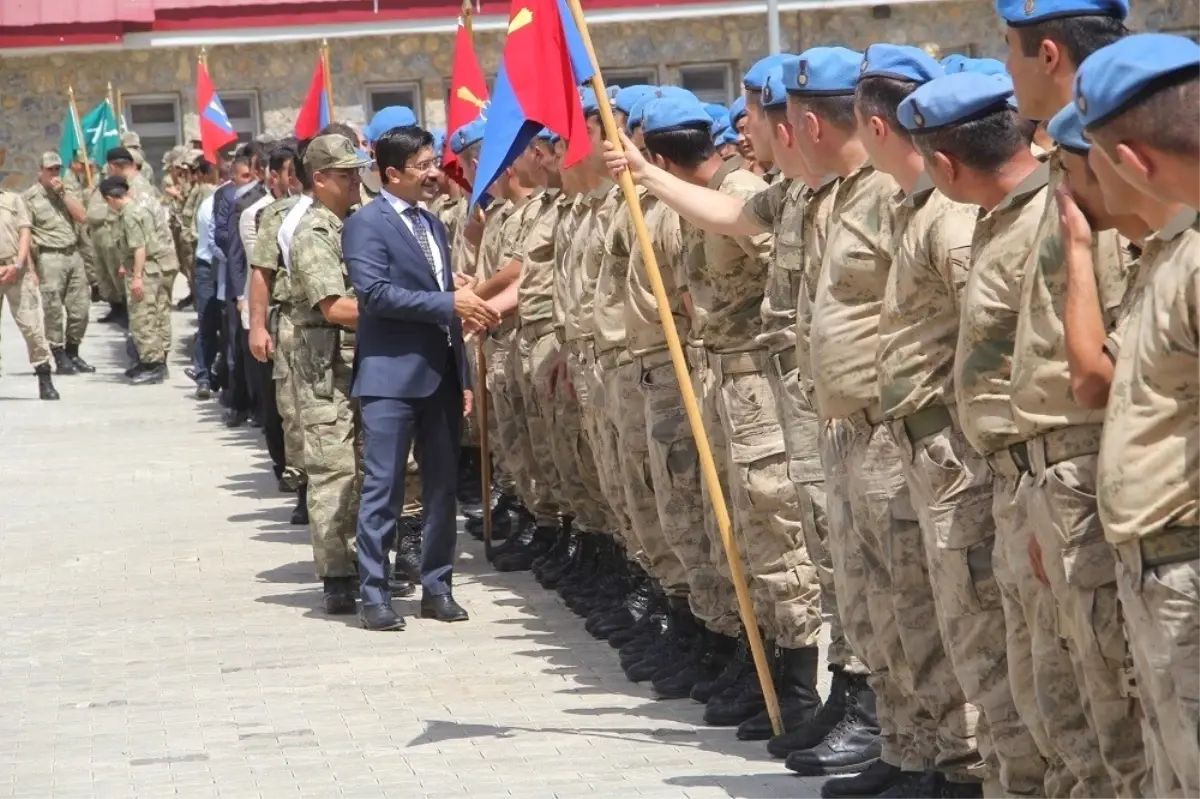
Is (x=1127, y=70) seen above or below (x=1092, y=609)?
above

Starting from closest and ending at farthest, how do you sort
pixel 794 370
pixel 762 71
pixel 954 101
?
pixel 954 101 → pixel 794 370 → pixel 762 71

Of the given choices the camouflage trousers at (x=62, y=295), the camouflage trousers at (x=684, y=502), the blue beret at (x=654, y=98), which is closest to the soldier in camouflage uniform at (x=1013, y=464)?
the blue beret at (x=654, y=98)

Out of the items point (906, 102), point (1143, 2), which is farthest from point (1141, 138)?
point (1143, 2)

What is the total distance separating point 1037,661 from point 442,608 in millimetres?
5540

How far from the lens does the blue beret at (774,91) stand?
6793 mm

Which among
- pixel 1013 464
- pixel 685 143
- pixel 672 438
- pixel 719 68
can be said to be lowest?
pixel 672 438

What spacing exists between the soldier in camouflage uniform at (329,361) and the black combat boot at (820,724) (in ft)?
12.5

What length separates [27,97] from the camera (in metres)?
31.8

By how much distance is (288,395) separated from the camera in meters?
12.4

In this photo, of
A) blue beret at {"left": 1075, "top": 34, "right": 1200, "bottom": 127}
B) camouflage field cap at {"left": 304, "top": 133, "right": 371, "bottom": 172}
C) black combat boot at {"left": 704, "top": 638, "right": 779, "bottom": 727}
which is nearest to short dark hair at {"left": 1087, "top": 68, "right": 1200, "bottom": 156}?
blue beret at {"left": 1075, "top": 34, "right": 1200, "bottom": 127}

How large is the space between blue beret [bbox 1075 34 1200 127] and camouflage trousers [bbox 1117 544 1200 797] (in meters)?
0.80

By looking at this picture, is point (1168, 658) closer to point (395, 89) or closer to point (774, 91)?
point (774, 91)

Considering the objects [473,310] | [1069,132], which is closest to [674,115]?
[473,310]

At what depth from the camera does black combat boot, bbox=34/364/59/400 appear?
840 inches
